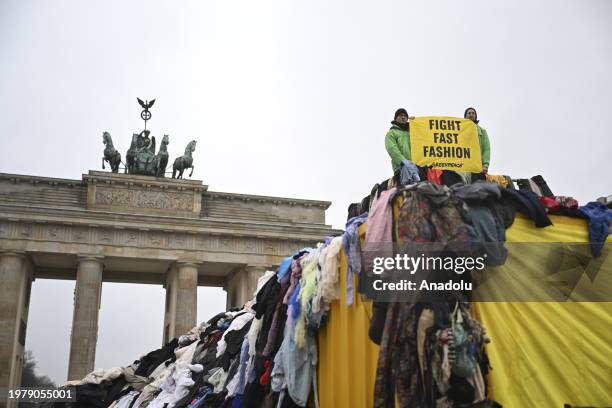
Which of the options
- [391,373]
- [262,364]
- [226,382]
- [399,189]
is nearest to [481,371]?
[391,373]

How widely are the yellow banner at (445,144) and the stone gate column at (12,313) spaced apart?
24.9 meters

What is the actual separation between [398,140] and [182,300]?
24.7m

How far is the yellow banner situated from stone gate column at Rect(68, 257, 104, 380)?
79.3 ft

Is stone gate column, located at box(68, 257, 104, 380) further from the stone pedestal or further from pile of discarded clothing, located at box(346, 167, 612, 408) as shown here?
pile of discarded clothing, located at box(346, 167, 612, 408)

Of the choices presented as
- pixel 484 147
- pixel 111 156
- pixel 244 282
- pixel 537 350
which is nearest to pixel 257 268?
pixel 244 282

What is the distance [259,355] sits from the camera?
7020 millimetres

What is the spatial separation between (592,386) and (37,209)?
28.0 meters

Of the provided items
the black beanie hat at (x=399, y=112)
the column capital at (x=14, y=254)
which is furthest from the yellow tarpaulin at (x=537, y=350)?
the column capital at (x=14, y=254)

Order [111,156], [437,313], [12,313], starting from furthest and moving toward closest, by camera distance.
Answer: [111,156], [12,313], [437,313]

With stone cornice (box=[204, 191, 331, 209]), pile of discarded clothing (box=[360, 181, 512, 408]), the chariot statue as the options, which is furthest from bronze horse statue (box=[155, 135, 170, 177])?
pile of discarded clothing (box=[360, 181, 512, 408])

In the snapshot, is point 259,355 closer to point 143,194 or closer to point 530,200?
point 530,200

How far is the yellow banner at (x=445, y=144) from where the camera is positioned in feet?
22.5

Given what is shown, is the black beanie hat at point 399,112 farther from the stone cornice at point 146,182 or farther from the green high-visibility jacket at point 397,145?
the stone cornice at point 146,182

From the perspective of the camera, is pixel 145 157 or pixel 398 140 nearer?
pixel 398 140
